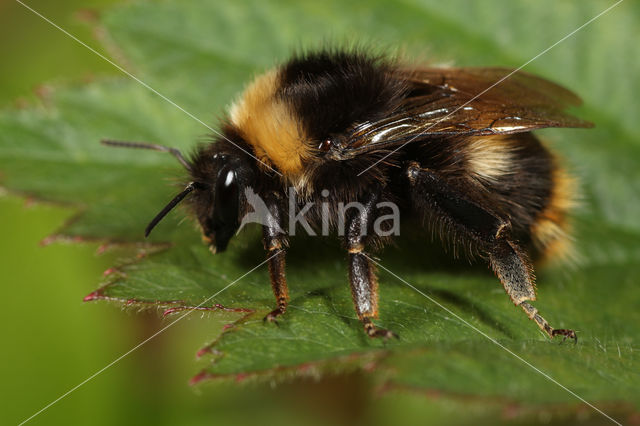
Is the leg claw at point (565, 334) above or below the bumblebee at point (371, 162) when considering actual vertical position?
below

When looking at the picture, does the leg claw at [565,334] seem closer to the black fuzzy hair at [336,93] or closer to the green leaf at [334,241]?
the green leaf at [334,241]

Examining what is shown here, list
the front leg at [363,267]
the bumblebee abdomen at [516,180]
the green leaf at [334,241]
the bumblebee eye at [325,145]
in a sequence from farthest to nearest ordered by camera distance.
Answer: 1. the bumblebee abdomen at [516,180]
2. the bumblebee eye at [325,145]
3. the front leg at [363,267]
4. the green leaf at [334,241]

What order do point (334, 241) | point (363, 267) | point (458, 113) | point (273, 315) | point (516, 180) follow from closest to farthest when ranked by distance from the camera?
1. point (273, 315)
2. point (363, 267)
3. point (458, 113)
4. point (516, 180)
5. point (334, 241)

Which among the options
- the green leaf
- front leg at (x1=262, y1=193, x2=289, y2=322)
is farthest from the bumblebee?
the green leaf

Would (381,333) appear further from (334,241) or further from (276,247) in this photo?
(334,241)

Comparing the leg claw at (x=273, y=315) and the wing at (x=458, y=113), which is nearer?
the leg claw at (x=273, y=315)

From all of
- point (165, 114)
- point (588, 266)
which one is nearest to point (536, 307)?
point (588, 266)

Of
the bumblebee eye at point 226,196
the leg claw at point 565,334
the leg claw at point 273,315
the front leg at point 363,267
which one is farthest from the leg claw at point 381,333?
the bumblebee eye at point 226,196

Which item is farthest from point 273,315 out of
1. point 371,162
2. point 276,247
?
point 371,162
